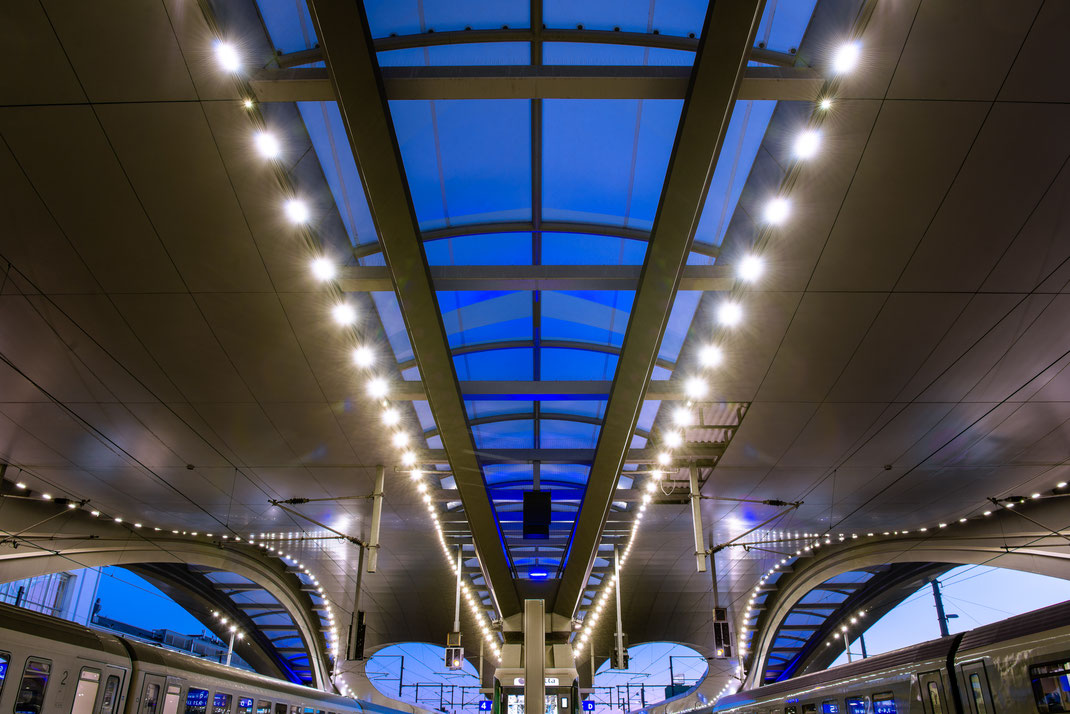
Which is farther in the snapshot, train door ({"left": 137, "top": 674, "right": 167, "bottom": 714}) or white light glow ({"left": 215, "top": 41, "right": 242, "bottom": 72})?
train door ({"left": 137, "top": 674, "right": 167, "bottom": 714})

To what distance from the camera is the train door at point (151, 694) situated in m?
12.7

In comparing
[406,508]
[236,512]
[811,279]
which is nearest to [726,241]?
[811,279]

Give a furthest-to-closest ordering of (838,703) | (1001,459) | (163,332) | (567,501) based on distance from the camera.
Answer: (567,501), (1001,459), (838,703), (163,332)

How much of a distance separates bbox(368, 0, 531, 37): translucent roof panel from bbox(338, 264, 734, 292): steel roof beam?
451 cm

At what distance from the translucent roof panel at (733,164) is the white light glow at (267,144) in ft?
20.2

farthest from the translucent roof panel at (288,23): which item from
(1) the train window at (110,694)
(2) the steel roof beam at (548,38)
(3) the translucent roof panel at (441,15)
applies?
(1) the train window at (110,694)

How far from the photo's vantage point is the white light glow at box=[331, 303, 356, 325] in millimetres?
13680

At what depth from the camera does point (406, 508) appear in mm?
27344

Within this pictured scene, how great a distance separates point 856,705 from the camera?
14406 mm

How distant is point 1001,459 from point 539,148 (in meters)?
17.6

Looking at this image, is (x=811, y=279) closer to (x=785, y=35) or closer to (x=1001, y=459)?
(x=785, y=35)

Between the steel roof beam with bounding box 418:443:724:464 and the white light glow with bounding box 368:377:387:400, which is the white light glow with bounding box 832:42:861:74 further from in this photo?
the steel roof beam with bounding box 418:443:724:464

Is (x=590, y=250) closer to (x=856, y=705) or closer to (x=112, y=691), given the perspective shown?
(x=856, y=705)

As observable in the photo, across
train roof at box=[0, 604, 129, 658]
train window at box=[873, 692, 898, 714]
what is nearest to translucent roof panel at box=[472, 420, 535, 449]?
train roof at box=[0, 604, 129, 658]
